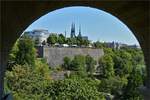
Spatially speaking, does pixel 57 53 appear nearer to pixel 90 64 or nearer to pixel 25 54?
pixel 90 64

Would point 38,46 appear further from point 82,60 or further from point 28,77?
point 28,77

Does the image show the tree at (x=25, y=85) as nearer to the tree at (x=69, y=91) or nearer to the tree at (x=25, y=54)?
the tree at (x=69, y=91)

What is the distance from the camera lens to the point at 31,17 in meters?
4.64

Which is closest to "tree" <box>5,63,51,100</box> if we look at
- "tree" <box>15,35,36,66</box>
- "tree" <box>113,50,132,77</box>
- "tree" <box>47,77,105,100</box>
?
"tree" <box>47,77,105,100</box>

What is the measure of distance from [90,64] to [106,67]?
19.7 ft

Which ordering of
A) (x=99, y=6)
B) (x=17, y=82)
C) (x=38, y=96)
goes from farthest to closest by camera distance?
(x=17, y=82)
(x=38, y=96)
(x=99, y=6)

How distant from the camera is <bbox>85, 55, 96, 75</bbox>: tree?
5909 centimetres

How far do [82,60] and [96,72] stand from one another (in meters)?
2.81

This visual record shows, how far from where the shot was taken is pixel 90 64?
6091 cm

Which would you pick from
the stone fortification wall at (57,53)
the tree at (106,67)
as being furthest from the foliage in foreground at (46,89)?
the stone fortification wall at (57,53)

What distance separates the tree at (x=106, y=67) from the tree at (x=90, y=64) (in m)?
1.19

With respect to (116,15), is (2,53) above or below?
below

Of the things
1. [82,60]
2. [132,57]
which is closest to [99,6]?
[82,60]

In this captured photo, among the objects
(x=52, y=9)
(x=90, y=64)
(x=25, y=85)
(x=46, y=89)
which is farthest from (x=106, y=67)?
(x=52, y=9)
